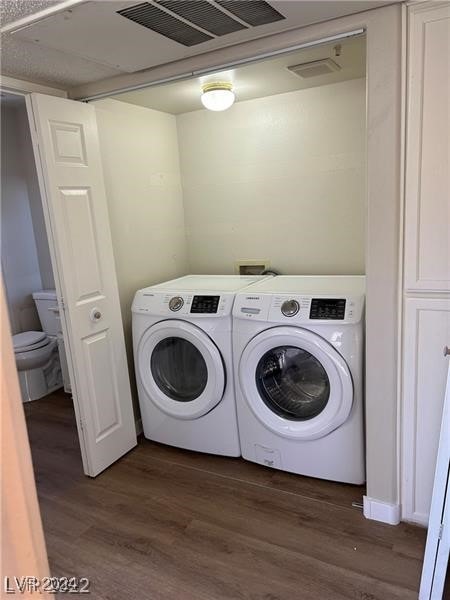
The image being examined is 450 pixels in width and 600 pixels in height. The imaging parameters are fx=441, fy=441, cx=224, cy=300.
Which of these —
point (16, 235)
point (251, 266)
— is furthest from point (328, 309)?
point (16, 235)

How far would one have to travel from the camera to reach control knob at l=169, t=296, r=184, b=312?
2420mm

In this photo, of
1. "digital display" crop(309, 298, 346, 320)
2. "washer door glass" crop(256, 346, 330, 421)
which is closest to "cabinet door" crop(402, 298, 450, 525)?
"digital display" crop(309, 298, 346, 320)

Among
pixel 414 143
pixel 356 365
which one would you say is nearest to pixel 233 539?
pixel 356 365

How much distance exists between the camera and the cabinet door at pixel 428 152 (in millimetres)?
1521

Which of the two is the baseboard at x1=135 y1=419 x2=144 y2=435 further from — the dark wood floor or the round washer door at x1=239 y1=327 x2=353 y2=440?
the round washer door at x1=239 y1=327 x2=353 y2=440

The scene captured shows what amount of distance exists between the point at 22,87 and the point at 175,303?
126cm

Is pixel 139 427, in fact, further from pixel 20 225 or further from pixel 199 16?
pixel 199 16

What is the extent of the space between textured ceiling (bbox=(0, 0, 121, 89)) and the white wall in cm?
164

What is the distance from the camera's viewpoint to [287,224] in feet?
9.49

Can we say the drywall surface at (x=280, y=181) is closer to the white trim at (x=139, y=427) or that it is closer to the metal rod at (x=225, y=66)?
the metal rod at (x=225, y=66)

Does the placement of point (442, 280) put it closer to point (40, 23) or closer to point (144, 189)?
point (40, 23)

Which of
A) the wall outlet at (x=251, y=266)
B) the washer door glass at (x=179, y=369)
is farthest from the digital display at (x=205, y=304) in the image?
the wall outlet at (x=251, y=266)

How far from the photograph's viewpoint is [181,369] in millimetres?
2586

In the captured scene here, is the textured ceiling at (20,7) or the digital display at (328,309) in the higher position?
the textured ceiling at (20,7)
